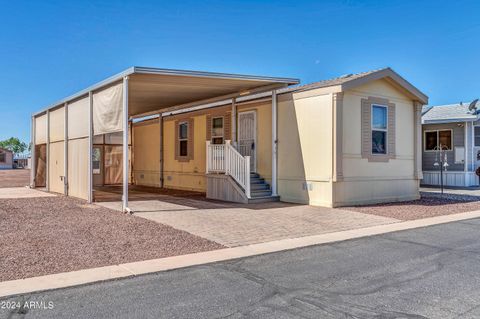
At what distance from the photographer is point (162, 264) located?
5.73 metres

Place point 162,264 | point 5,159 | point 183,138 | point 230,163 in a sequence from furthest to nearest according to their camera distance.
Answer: point 5,159
point 183,138
point 230,163
point 162,264

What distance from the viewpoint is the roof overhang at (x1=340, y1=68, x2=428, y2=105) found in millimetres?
11852

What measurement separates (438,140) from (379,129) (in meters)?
9.70

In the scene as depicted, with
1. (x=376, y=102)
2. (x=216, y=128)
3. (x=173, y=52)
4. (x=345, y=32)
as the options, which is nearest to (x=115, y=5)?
(x=173, y=52)

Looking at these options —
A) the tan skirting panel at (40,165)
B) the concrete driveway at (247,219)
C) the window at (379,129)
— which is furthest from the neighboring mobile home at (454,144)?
the tan skirting panel at (40,165)

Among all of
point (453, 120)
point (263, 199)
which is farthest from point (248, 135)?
point (453, 120)

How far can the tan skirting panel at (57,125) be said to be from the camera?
16.0 metres

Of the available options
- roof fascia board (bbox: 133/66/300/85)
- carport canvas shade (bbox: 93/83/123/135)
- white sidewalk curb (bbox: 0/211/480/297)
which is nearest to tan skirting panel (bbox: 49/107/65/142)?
carport canvas shade (bbox: 93/83/123/135)

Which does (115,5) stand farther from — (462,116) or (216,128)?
(462,116)

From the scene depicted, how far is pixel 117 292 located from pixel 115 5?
49.6 ft

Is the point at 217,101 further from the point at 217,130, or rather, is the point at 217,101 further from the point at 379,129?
the point at 379,129

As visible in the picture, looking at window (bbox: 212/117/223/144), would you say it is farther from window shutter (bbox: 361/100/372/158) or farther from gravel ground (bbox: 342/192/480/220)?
gravel ground (bbox: 342/192/480/220)

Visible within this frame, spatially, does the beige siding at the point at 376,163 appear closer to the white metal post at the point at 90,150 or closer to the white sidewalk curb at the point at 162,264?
the white sidewalk curb at the point at 162,264

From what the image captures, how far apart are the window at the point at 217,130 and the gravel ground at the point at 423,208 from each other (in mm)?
6527
